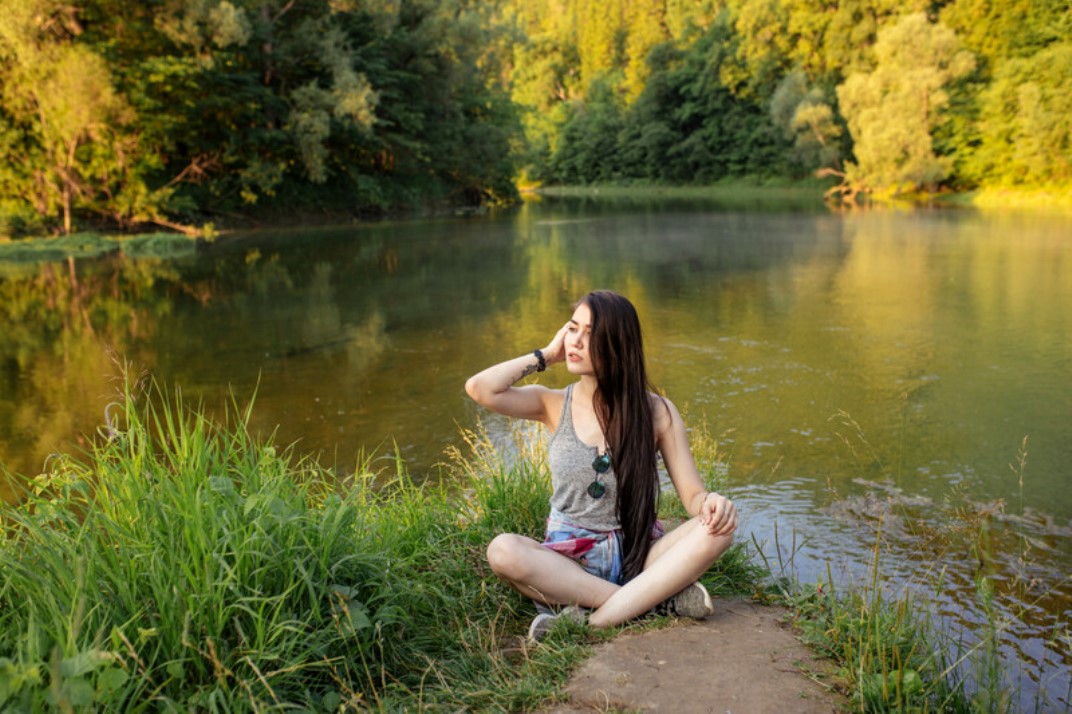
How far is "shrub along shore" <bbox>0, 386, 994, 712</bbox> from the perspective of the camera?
7.31 feet

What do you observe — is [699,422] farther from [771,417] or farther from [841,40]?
[841,40]

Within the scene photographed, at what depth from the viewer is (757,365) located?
892 cm

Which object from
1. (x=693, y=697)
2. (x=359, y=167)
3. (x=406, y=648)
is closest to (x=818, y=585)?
(x=693, y=697)

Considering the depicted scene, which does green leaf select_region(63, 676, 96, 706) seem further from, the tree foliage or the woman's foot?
the tree foliage

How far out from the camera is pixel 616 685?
2.60 meters

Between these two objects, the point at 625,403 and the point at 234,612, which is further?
the point at 625,403

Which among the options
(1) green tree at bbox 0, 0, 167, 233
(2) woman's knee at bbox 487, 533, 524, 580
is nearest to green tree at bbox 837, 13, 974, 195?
(1) green tree at bbox 0, 0, 167, 233

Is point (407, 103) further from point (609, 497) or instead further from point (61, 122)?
point (609, 497)

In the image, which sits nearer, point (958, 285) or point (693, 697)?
point (693, 697)

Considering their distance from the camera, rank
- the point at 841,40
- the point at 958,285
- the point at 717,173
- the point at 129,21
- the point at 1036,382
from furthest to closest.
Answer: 1. the point at 717,173
2. the point at 841,40
3. the point at 129,21
4. the point at 958,285
5. the point at 1036,382

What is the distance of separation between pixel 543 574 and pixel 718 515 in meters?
0.67

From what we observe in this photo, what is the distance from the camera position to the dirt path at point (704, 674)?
8.21 feet

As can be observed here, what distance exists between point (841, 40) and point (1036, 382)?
157 ft

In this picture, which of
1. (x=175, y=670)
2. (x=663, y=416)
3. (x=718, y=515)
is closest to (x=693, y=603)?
(x=718, y=515)
